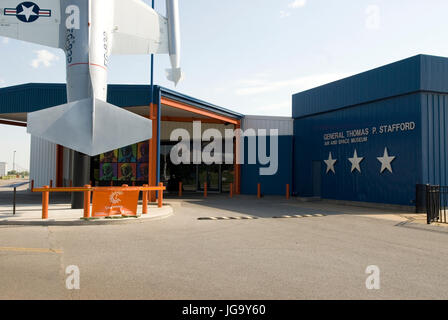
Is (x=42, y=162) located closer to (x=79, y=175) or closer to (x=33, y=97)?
(x=33, y=97)

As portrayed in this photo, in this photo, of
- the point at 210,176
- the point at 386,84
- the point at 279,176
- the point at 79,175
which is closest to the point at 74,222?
the point at 79,175

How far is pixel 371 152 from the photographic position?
60.9 feet

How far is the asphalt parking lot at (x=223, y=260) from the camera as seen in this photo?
16.6 ft

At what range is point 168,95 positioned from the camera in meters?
19.2

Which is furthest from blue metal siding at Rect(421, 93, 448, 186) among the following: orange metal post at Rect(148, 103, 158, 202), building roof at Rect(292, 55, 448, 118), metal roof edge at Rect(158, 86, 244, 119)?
orange metal post at Rect(148, 103, 158, 202)

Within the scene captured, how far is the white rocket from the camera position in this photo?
12023mm

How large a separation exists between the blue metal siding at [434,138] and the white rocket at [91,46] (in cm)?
1050

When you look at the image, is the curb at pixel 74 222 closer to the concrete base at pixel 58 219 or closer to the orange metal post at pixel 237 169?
the concrete base at pixel 58 219

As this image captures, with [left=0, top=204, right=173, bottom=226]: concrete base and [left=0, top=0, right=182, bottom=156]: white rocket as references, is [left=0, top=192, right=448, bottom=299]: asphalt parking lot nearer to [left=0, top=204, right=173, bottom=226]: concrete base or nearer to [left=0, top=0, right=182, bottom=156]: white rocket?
[left=0, top=204, right=173, bottom=226]: concrete base

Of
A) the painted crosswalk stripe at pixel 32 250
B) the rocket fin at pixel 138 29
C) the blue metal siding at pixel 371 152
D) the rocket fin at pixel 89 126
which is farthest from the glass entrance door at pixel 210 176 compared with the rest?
the painted crosswalk stripe at pixel 32 250

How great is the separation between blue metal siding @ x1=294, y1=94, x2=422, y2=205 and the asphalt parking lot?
18.7 ft

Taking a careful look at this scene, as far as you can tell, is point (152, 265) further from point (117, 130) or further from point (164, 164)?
point (164, 164)
